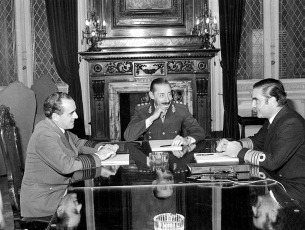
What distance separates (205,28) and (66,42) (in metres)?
2.01

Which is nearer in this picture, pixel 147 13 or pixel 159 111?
pixel 159 111

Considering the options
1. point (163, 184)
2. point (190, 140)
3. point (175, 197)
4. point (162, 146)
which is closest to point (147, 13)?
point (190, 140)

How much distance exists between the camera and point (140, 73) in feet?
23.9

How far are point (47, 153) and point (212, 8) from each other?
5.17m

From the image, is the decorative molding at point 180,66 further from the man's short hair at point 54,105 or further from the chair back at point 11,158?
the chair back at point 11,158

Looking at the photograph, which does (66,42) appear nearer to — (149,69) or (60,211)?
(149,69)

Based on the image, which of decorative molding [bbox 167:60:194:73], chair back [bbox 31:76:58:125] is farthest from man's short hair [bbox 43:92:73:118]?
decorative molding [bbox 167:60:194:73]

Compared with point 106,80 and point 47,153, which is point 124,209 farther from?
point 106,80

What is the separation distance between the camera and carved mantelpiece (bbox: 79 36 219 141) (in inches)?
284

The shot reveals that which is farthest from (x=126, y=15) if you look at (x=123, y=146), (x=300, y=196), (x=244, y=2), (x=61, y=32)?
(x=300, y=196)

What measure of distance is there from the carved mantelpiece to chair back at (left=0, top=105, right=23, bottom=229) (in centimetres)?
418

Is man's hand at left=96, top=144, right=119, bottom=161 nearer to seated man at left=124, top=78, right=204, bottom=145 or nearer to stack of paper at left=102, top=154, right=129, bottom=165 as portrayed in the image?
stack of paper at left=102, top=154, right=129, bottom=165

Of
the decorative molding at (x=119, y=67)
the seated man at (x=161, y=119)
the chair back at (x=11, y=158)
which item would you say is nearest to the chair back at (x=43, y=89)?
the seated man at (x=161, y=119)

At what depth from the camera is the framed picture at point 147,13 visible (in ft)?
24.3
